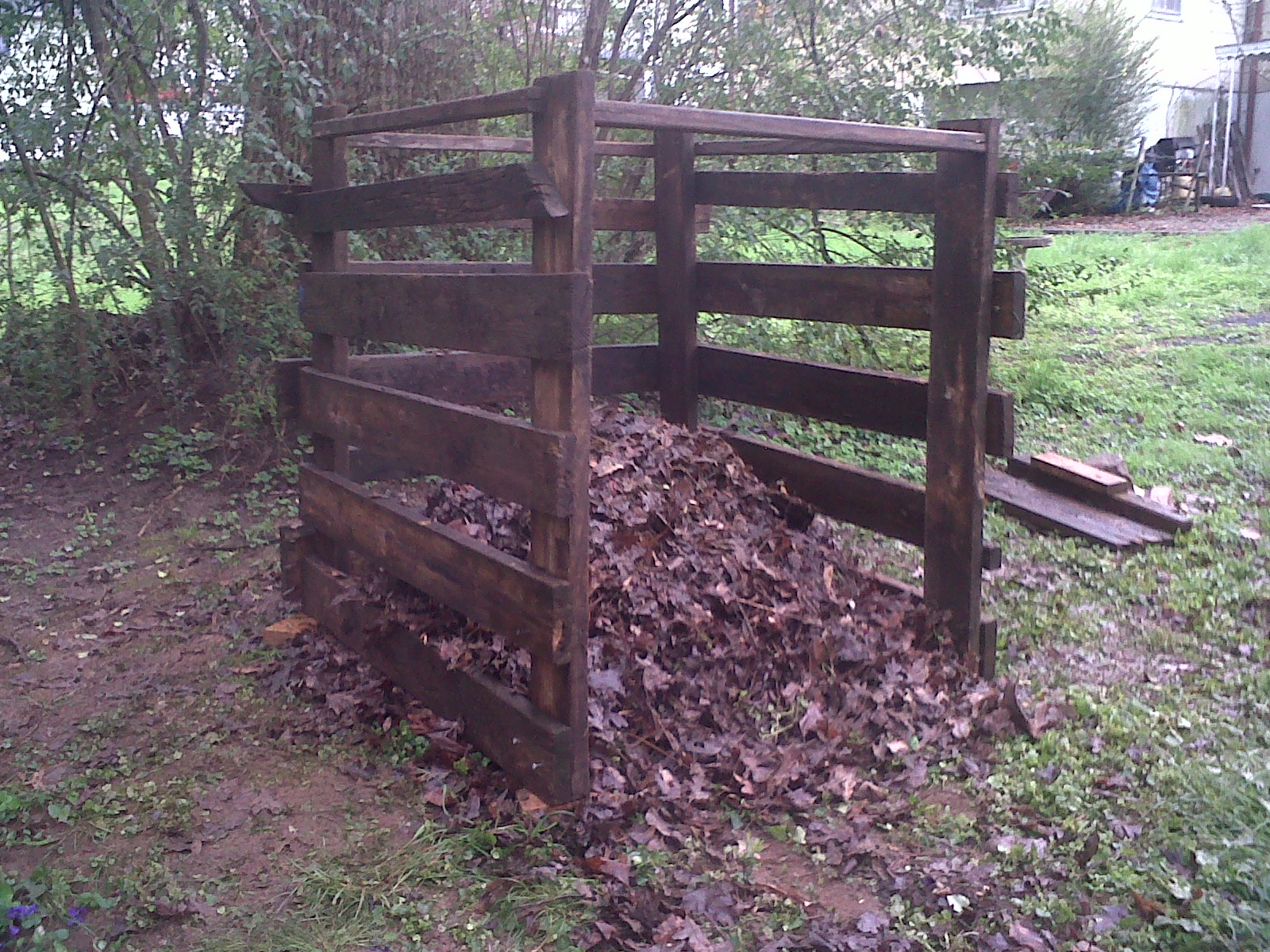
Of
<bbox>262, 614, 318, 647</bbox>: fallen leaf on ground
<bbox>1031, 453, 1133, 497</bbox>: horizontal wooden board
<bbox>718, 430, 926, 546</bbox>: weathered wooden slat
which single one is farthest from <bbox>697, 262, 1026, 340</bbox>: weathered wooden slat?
<bbox>1031, 453, 1133, 497</bbox>: horizontal wooden board

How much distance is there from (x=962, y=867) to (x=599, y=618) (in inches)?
58.5

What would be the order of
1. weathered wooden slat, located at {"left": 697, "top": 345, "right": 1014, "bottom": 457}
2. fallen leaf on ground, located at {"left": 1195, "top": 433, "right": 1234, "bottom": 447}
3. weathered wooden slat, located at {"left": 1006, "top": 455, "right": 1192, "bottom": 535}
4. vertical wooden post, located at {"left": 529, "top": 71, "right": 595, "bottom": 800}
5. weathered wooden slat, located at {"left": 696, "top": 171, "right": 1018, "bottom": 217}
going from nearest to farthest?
vertical wooden post, located at {"left": 529, "top": 71, "right": 595, "bottom": 800} → weathered wooden slat, located at {"left": 697, "top": 345, "right": 1014, "bottom": 457} → weathered wooden slat, located at {"left": 696, "top": 171, "right": 1018, "bottom": 217} → weathered wooden slat, located at {"left": 1006, "top": 455, "right": 1192, "bottom": 535} → fallen leaf on ground, located at {"left": 1195, "top": 433, "right": 1234, "bottom": 447}

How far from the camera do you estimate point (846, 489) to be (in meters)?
4.98

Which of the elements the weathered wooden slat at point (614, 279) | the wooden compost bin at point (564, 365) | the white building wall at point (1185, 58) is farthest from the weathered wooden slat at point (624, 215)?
the white building wall at point (1185, 58)

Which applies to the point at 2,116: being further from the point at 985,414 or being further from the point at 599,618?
the point at 985,414

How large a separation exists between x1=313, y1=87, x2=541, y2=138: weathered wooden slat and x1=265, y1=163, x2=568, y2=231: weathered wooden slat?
17 cm

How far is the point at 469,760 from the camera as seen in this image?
4.02 m

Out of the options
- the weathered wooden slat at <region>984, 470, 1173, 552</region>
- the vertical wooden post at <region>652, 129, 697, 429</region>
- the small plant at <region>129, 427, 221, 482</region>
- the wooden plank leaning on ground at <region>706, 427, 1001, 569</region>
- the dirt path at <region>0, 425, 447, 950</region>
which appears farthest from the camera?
the small plant at <region>129, 427, 221, 482</region>

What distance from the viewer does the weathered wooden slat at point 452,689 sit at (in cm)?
370

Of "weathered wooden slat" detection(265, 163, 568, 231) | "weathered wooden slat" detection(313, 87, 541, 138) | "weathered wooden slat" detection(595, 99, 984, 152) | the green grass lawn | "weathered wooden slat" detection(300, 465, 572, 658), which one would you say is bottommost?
the green grass lawn

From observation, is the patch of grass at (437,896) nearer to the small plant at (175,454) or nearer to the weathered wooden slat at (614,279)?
the weathered wooden slat at (614,279)

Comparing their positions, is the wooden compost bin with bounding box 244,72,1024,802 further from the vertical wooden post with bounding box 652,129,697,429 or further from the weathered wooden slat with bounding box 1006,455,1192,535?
the weathered wooden slat with bounding box 1006,455,1192,535

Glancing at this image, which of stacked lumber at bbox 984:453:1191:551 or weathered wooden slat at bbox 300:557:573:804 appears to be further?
stacked lumber at bbox 984:453:1191:551

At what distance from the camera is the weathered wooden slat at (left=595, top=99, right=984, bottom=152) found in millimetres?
3484
